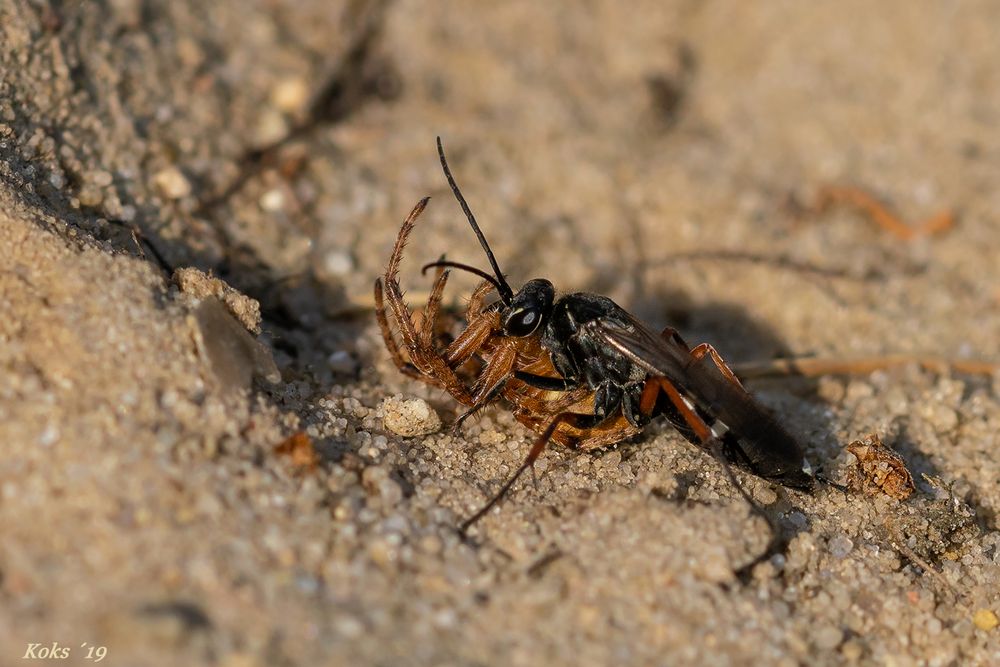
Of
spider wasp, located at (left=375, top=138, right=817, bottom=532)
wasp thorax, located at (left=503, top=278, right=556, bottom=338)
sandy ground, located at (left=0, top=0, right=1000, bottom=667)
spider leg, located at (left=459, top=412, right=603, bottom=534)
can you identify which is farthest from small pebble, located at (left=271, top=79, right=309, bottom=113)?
spider leg, located at (left=459, top=412, right=603, bottom=534)

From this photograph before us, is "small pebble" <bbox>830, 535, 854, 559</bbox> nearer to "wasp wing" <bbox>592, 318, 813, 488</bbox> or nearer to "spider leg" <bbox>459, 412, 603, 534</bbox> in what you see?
"wasp wing" <bbox>592, 318, 813, 488</bbox>

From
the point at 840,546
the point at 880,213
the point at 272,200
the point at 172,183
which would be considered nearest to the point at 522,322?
the point at 840,546

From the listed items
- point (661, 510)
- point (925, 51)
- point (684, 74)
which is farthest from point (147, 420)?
point (925, 51)

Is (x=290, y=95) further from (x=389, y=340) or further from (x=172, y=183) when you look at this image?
(x=389, y=340)

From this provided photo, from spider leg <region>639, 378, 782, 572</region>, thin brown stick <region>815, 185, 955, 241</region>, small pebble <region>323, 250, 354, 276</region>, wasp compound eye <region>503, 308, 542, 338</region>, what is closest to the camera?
spider leg <region>639, 378, 782, 572</region>

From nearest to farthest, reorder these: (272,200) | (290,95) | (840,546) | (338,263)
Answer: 1. (840,546)
2. (338,263)
3. (272,200)
4. (290,95)
